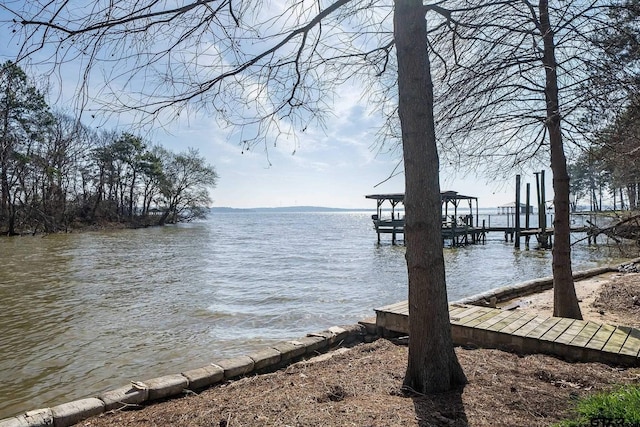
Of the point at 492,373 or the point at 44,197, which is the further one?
the point at 44,197

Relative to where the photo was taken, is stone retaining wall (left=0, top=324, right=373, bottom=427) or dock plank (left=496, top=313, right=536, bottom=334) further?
dock plank (left=496, top=313, right=536, bottom=334)

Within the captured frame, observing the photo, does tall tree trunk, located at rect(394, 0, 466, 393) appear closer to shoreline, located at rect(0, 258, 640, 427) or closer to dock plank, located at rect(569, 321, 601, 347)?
dock plank, located at rect(569, 321, 601, 347)

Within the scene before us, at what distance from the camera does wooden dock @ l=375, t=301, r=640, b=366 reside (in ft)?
11.0

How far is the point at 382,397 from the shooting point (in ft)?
8.54

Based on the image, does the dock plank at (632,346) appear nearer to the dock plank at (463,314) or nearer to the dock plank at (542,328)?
the dock plank at (542,328)

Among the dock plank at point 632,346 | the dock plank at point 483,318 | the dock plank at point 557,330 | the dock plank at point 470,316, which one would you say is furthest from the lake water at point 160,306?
the dock plank at point 632,346

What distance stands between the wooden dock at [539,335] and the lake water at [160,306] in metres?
3.23

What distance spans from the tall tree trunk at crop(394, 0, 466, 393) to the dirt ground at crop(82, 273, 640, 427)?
Answer: 0.28 m

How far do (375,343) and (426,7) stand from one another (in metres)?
3.25

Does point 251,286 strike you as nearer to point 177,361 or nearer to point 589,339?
point 177,361

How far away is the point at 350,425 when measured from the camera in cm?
218

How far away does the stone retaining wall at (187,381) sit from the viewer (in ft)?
8.93

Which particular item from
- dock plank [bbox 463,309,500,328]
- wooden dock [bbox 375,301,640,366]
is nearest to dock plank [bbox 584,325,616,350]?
wooden dock [bbox 375,301,640,366]

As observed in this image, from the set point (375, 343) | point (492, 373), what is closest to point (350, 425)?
point (492, 373)
